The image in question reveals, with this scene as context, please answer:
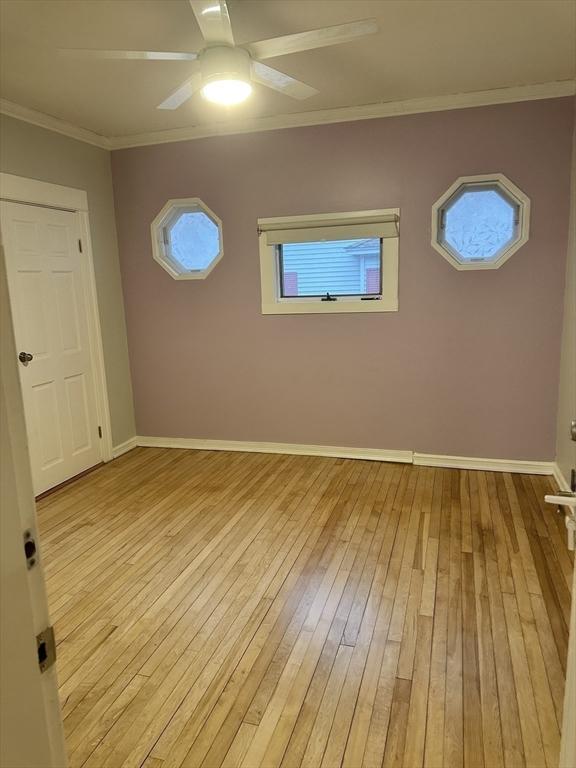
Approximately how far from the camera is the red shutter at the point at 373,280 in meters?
3.89

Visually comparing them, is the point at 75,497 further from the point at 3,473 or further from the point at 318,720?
the point at 3,473

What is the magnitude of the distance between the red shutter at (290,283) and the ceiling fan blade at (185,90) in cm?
169

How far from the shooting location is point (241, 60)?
7.39 ft

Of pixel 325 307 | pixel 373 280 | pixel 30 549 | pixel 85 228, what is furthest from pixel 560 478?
pixel 85 228

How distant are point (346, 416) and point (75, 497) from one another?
2.15 m

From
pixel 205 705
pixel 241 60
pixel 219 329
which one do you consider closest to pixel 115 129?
pixel 219 329

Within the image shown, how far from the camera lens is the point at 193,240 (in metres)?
4.30

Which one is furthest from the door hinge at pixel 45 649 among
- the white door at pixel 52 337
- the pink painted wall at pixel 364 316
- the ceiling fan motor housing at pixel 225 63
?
the pink painted wall at pixel 364 316

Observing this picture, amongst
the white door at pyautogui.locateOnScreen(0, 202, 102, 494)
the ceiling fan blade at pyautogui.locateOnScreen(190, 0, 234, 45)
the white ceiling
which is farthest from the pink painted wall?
the ceiling fan blade at pyautogui.locateOnScreen(190, 0, 234, 45)

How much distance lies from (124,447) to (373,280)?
265 cm

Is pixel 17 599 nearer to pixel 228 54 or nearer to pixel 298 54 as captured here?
pixel 228 54

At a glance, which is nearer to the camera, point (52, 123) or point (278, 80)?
point (278, 80)

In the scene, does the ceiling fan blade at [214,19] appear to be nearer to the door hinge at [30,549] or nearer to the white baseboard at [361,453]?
the door hinge at [30,549]

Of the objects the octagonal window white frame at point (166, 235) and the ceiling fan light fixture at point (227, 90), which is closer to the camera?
the ceiling fan light fixture at point (227, 90)
